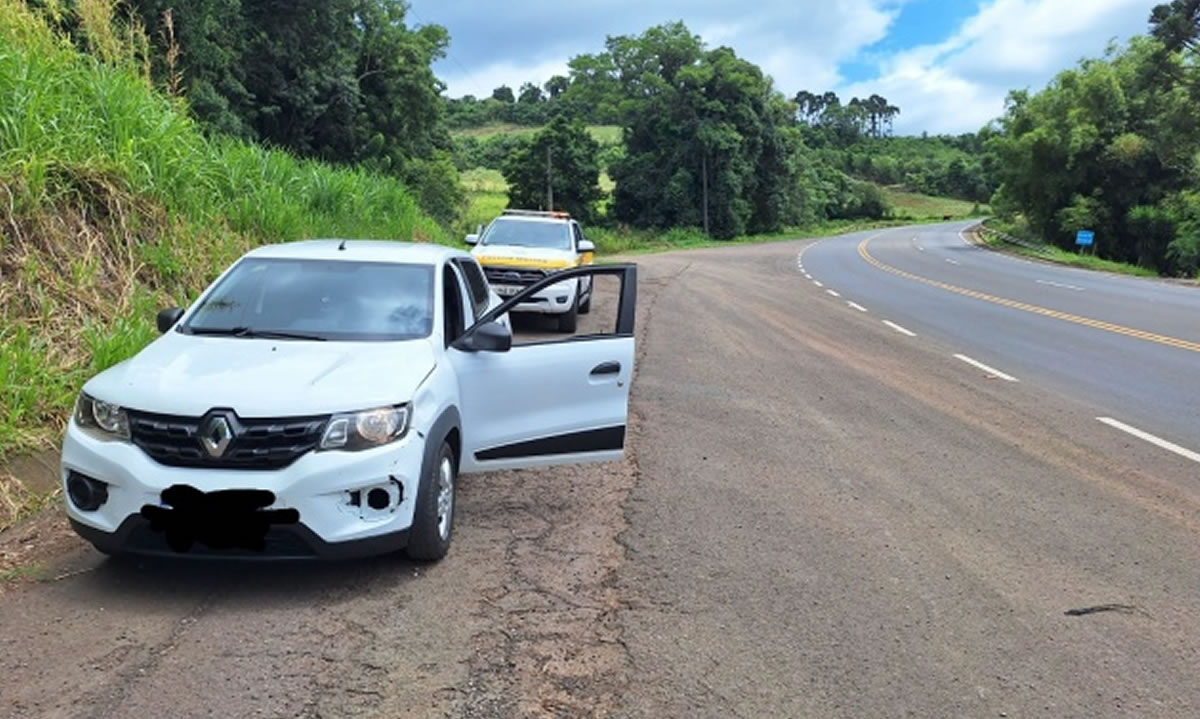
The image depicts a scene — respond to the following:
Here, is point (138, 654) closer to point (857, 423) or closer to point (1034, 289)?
point (857, 423)

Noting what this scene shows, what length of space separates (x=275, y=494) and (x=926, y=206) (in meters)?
152

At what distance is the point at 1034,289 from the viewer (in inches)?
961

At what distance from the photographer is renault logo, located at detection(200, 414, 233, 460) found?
4.19 m

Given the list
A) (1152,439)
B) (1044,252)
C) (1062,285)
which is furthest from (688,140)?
(1152,439)

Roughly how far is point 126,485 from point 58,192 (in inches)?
195

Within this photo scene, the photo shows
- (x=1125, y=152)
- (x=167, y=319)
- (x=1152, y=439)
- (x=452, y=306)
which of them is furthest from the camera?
(x=1125, y=152)

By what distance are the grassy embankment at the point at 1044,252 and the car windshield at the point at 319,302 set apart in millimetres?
37080

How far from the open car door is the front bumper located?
1.04 meters

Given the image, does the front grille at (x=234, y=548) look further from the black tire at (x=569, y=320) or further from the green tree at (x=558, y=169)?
the green tree at (x=558, y=169)

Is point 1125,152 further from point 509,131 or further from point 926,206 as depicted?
point 926,206

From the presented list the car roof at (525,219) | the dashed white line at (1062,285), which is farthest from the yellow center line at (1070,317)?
the car roof at (525,219)

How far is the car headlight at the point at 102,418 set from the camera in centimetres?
435

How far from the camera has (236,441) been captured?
13.8 ft

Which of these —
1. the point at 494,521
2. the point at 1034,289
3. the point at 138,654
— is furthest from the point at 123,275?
the point at 1034,289
